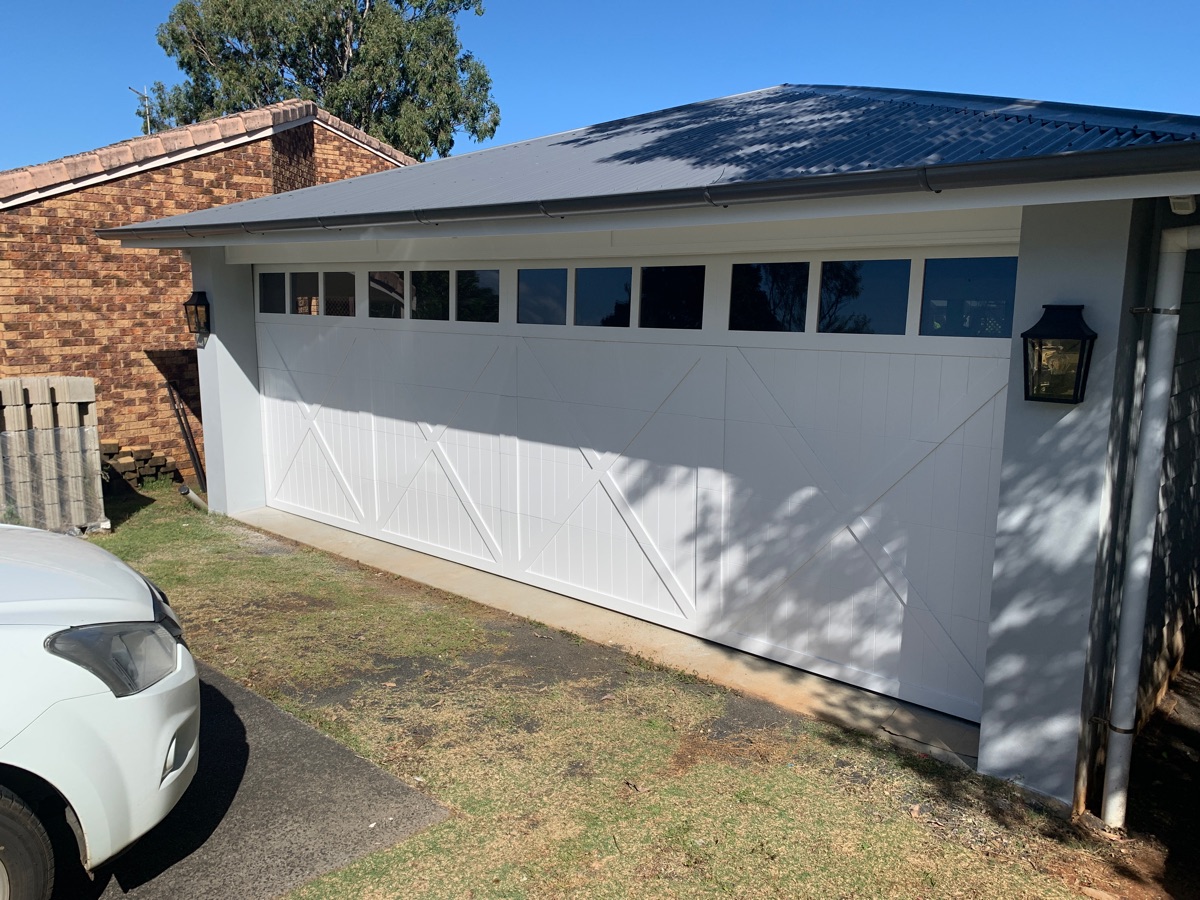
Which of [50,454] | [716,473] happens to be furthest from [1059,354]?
[50,454]

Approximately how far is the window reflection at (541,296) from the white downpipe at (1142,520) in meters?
4.10

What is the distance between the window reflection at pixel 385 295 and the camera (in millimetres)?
8547

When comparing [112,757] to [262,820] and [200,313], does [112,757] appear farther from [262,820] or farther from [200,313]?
[200,313]

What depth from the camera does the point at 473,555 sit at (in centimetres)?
833

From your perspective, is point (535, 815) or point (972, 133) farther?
point (972, 133)

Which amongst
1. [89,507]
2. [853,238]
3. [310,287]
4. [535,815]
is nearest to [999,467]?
[853,238]

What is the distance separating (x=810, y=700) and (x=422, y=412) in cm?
446

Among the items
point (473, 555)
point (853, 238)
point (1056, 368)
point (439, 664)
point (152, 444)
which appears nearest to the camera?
point (1056, 368)

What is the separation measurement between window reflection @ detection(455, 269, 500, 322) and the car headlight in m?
4.50

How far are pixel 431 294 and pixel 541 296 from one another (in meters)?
1.34

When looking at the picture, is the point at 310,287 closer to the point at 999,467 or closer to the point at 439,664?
the point at 439,664

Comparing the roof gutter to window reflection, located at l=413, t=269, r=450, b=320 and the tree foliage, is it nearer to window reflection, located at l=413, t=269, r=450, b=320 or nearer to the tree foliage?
window reflection, located at l=413, t=269, r=450, b=320

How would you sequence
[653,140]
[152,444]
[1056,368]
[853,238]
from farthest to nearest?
1. [152,444]
2. [653,140]
3. [853,238]
4. [1056,368]

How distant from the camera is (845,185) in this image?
4.33m
